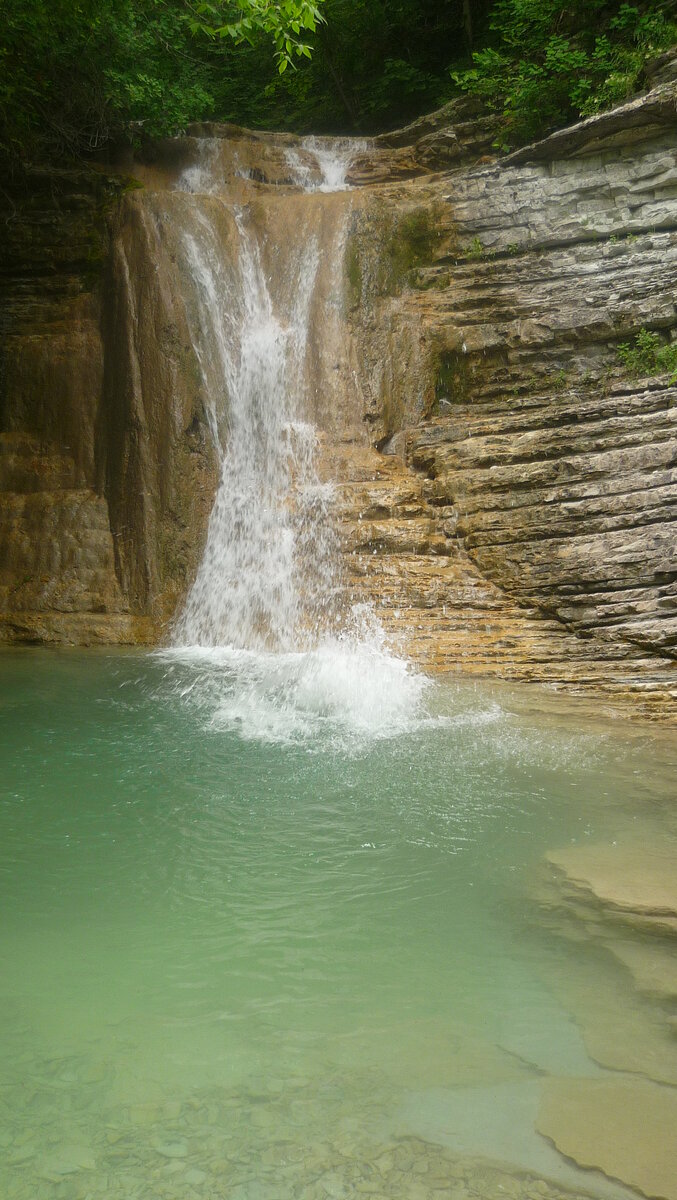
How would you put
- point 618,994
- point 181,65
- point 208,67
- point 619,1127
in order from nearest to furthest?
point 619,1127 < point 618,994 < point 181,65 < point 208,67

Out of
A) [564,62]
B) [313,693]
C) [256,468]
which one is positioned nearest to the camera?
[313,693]

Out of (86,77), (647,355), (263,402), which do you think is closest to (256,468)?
(263,402)

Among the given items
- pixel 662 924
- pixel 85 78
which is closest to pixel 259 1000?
pixel 662 924

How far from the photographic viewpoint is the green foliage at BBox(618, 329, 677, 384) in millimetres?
9508

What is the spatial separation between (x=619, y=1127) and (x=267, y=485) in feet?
28.9

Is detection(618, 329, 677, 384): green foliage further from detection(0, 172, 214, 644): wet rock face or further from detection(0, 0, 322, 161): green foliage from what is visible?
detection(0, 0, 322, 161): green foliage

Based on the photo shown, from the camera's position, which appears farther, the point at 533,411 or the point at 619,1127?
the point at 533,411

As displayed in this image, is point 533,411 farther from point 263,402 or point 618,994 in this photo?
point 618,994

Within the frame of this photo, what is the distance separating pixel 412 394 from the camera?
10.6 meters

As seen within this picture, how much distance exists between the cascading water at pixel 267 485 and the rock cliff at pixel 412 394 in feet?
0.87

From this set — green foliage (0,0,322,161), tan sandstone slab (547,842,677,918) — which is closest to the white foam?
tan sandstone slab (547,842,677,918)

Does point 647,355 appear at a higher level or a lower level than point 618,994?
higher

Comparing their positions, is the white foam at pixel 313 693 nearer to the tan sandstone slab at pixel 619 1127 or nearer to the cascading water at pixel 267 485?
the cascading water at pixel 267 485

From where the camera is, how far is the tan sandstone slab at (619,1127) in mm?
2212
